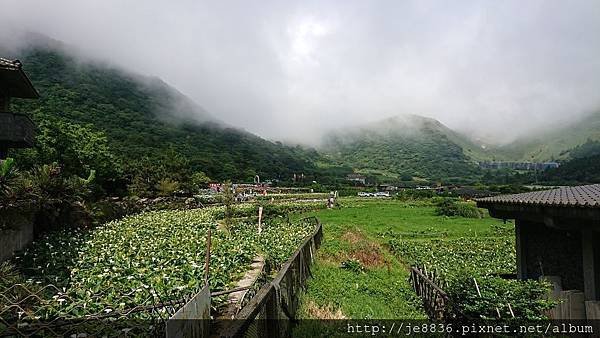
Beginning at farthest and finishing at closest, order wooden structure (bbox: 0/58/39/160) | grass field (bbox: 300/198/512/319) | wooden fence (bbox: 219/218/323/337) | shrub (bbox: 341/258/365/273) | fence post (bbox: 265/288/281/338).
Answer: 1. wooden structure (bbox: 0/58/39/160)
2. shrub (bbox: 341/258/365/273)
3. grass field (bbox: 300/198/512/319)
4. fence post (bbox: 265/288/281/338)
5. wooden fence (bbox: 219/218/323/337)

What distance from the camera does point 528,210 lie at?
788cm

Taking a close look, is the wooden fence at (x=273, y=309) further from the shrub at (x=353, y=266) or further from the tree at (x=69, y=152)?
the tree at (x=69, y=152)

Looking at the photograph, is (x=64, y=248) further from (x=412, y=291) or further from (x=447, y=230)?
(x=447, y=230)

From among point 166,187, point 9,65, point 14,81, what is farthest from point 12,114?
point 166,187

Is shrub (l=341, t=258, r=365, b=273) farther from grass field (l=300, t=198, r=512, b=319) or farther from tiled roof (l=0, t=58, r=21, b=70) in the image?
tiled roof (l=0, t=58, r=21, b=70)

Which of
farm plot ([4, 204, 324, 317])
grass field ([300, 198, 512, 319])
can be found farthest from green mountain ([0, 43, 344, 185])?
grass field ([300, 198, 512, 319])

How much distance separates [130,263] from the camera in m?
11.3

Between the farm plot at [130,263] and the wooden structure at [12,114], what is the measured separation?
4.99m

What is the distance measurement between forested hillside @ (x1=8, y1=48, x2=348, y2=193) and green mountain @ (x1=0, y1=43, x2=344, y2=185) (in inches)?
6.3

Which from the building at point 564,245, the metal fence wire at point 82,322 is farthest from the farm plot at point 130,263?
the building at point 564,245

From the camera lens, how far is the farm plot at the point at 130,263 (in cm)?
758

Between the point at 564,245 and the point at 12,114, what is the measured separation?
20.6 metres

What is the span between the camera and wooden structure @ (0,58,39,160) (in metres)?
18.0

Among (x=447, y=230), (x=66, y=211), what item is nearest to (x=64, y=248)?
(x=66, y=211)
